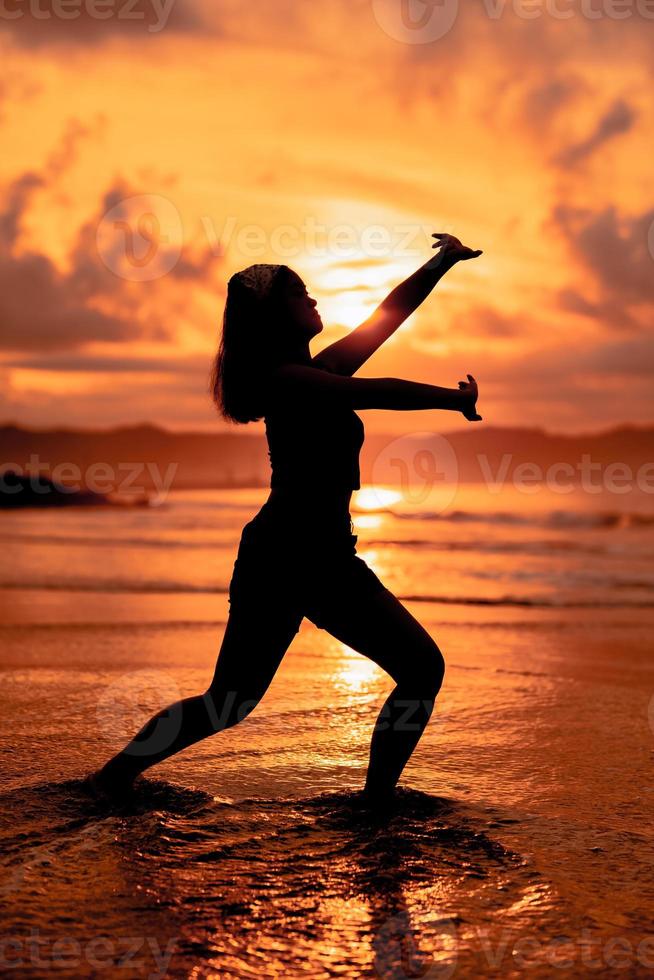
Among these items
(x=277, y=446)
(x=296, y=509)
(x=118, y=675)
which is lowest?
(x=118, y=675)

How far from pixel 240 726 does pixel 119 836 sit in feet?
5.90

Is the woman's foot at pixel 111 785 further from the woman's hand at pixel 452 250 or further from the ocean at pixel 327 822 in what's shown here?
the woman's hand at pixel 452 250

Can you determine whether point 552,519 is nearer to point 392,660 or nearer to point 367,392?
point 392,660

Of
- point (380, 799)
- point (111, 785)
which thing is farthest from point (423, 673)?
point (111, 785)

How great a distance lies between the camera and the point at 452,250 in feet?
12.4

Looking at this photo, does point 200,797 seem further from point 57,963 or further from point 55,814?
point 57,963

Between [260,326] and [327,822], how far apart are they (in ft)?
6.08

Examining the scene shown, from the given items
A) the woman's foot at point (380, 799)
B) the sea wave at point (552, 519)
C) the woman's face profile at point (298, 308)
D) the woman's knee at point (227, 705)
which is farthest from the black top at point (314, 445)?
the sea wave at point (552, 519)

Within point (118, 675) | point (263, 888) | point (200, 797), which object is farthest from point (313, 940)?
point (118, 675)

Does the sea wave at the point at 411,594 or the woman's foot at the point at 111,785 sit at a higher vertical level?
the woman's foot at the point at 111,785

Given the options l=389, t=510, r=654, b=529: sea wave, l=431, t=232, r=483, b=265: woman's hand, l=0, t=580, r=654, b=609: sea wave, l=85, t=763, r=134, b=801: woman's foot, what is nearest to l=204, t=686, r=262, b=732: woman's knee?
l=85, t=763, r=134, b=801: woman's foot

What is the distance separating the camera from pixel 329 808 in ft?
12.4

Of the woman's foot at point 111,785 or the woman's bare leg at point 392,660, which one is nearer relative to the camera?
the woman's bare leg at point 392,660

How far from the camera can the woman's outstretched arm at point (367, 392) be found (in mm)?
3113
